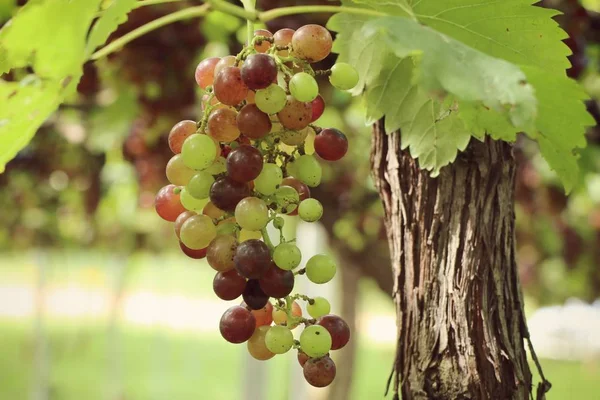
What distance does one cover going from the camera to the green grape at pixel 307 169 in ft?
2.15

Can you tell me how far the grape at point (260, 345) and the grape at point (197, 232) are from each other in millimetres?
92

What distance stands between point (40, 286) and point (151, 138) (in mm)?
6846

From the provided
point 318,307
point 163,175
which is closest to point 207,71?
point 318,307

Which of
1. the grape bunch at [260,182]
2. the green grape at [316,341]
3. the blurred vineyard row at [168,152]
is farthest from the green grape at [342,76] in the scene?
the blurred vineyard row at [168,152]

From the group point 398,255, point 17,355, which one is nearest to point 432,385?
point 398,255

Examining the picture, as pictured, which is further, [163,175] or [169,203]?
[163,175]

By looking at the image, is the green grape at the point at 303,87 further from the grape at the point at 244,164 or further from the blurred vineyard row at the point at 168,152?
the blurred vineyard row at the point at 168,152

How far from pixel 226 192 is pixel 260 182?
0.10ft

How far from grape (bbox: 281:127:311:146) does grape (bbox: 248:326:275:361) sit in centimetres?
17

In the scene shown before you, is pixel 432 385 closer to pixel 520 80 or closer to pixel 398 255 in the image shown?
pixel 398 255

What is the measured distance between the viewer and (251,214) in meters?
0.60

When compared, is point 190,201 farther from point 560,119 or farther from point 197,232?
point 560,119

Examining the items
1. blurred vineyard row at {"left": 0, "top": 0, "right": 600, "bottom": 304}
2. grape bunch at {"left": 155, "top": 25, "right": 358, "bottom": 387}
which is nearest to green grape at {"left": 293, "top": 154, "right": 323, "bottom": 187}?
grape bunch at {"left": 155, "top": 25, "right": 358, "bottom": 387}

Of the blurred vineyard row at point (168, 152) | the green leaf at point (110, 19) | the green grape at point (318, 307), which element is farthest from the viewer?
the blurred vineyard row at point (168, 152)
